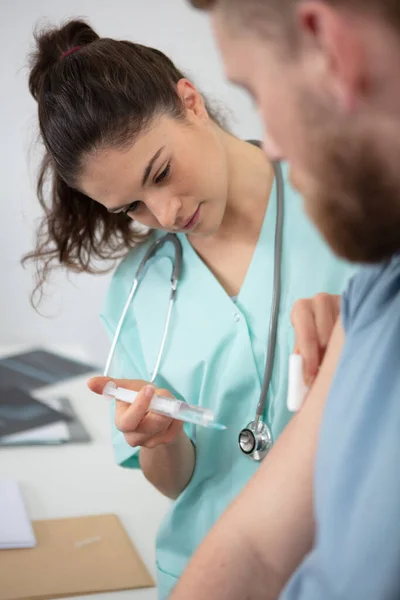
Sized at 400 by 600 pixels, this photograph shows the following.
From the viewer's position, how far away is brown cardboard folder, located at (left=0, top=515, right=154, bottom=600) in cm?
109

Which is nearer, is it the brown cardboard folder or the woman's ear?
the brown cardboard folder

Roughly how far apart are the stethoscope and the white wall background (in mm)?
663

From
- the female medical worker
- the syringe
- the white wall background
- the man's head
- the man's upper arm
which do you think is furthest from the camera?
the white wall background

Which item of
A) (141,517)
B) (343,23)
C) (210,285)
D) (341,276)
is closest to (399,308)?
(343,23)

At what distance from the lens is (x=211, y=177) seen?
1.18 meters

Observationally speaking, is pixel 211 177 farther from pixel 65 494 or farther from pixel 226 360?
pixel 65 494

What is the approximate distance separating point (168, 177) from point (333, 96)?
58 centimetres

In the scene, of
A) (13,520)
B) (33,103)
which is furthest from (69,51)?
(33,103)

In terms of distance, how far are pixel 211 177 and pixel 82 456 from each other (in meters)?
0.69

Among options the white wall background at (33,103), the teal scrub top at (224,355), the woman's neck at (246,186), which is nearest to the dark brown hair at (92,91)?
the woman's neck at (246,186)

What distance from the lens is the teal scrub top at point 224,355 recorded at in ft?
3.94

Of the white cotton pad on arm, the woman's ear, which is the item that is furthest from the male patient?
the woman's ear

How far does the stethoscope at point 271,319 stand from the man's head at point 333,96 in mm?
549

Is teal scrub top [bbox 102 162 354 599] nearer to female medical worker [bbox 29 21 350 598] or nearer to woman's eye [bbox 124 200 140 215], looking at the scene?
female medical worker [bbox 29 21 350 598]
